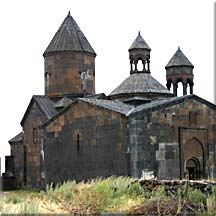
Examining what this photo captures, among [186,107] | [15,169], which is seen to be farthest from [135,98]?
[15,169]

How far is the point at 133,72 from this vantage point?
2036cm

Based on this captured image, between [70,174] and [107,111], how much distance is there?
9.64 ft

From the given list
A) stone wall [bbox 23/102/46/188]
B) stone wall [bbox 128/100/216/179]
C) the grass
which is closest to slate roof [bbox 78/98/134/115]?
stone wall [bbox 128/100/216/179]

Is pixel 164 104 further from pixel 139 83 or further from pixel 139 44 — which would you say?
pixel 139 44

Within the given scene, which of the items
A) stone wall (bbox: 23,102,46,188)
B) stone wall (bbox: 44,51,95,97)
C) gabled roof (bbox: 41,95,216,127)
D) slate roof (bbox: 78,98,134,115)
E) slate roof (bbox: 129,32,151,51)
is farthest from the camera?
stone wall (bbox: 44,51,95,97)

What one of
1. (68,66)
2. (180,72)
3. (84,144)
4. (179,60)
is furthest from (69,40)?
(84,144)

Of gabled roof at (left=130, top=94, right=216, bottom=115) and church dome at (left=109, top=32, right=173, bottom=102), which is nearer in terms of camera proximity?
gabled roof at (left=130, top=94, right=216, bottom=115)

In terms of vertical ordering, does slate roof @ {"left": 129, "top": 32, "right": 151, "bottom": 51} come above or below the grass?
above

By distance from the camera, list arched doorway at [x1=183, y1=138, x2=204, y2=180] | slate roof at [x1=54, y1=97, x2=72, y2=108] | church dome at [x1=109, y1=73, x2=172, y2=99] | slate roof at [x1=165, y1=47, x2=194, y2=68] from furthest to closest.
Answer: slate roof at [x1=165, y1=47, x2=194, y2=68] < slate roof at [x1=54, y1=97, x2=72, y2=108] < church dome at [x1=109, y1=73, x2=172, y2=99] < arched doorway at [x1=183, y1=138, x2=204, y2=180]

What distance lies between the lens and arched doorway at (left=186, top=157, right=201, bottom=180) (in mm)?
17062

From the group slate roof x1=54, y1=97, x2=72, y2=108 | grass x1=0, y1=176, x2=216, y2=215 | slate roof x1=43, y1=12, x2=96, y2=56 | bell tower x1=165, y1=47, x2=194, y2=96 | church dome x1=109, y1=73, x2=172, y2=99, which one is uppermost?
slate roof x1=43, y1=12, x2=96, y2=56

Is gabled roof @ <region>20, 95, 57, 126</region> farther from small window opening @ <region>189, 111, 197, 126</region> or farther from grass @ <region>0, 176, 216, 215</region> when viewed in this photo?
grass @ <region>0, 176, 216, 215</region>

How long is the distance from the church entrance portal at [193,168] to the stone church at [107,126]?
3cm

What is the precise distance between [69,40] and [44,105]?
9.86 ft
